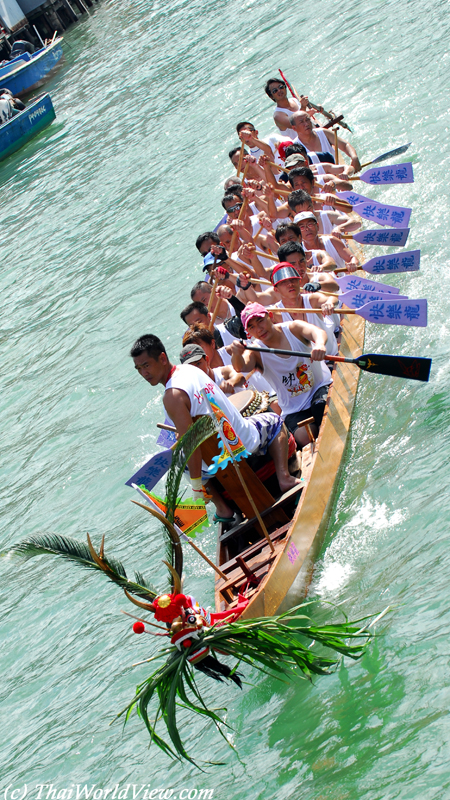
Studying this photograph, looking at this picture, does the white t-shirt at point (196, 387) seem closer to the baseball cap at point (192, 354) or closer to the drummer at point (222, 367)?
the baseball cap at point (192, 354)

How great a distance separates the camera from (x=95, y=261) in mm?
14227

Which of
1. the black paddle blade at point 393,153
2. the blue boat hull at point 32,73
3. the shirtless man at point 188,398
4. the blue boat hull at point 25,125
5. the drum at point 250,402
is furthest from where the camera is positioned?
the blue boat hull at point 32,73

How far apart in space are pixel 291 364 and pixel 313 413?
0.49 m

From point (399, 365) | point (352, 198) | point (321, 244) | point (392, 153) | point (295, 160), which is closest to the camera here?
point (399, 365)

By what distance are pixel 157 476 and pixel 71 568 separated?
284 centimetres

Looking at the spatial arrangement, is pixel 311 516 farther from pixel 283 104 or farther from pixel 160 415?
pixel 283 104

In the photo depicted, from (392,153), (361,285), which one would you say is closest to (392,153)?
(392,153)

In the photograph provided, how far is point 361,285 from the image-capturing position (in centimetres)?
715

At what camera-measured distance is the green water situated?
14.9 ft

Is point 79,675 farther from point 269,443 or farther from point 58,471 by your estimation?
point 58,471

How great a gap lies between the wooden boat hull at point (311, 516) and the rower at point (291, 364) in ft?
0.64

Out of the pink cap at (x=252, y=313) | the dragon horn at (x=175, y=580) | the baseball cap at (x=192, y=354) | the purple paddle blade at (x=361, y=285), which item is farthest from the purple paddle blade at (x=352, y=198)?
the dragon horn at (x=175, y=580)

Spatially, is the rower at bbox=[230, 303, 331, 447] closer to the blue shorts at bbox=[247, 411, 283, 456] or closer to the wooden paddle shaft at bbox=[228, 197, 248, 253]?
the blue shorts at bbox=[247, 411, 283, 456]

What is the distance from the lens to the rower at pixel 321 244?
313 inches
